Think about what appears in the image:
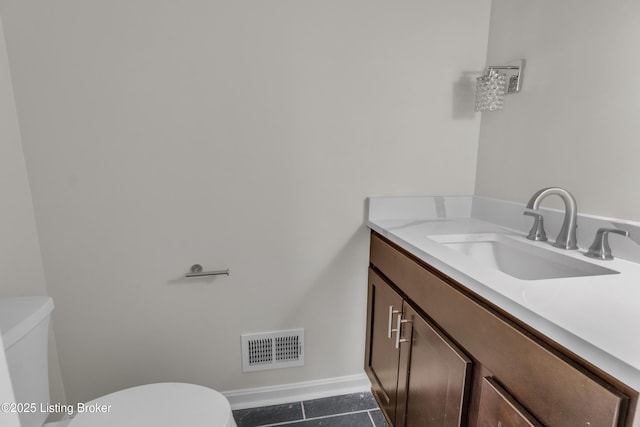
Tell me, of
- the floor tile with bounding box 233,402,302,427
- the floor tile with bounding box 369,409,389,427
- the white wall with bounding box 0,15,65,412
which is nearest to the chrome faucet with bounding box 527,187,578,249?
the floor tile with bounding box 369,409,389,427

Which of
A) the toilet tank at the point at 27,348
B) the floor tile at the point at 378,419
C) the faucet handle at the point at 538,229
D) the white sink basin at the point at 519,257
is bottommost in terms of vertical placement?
the floor tile at the point at 378,419

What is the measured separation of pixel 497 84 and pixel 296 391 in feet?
5.46

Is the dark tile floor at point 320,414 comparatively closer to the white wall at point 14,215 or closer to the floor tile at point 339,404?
the floor tile at point 339,404

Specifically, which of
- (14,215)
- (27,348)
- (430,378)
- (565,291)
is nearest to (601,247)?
(565,291)

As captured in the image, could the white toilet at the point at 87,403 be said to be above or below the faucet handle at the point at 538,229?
below

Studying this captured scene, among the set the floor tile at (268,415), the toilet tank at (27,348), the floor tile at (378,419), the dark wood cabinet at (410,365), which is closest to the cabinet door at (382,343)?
the dark wood cabinet at (410,365)

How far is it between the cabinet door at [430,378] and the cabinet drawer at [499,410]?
69 millimetres

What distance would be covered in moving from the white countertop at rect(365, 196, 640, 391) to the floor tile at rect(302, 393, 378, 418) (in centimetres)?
87

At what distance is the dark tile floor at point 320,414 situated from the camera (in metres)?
1.51

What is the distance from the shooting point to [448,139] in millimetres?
1604

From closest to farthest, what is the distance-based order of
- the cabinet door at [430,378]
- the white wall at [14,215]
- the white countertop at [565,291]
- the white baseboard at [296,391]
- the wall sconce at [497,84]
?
the white countertop at [565,291] → the cabinet door at [430,378] → the white wall at [14,215] → the wall sconce at [497,84] → the white baseboard at [296,391]

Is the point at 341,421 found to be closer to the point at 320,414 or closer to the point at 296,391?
the point at 320,414

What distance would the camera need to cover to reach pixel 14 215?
1211 mm

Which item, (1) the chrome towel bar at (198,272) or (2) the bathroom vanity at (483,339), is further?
(1) the chrome towel bar at (198,272)
